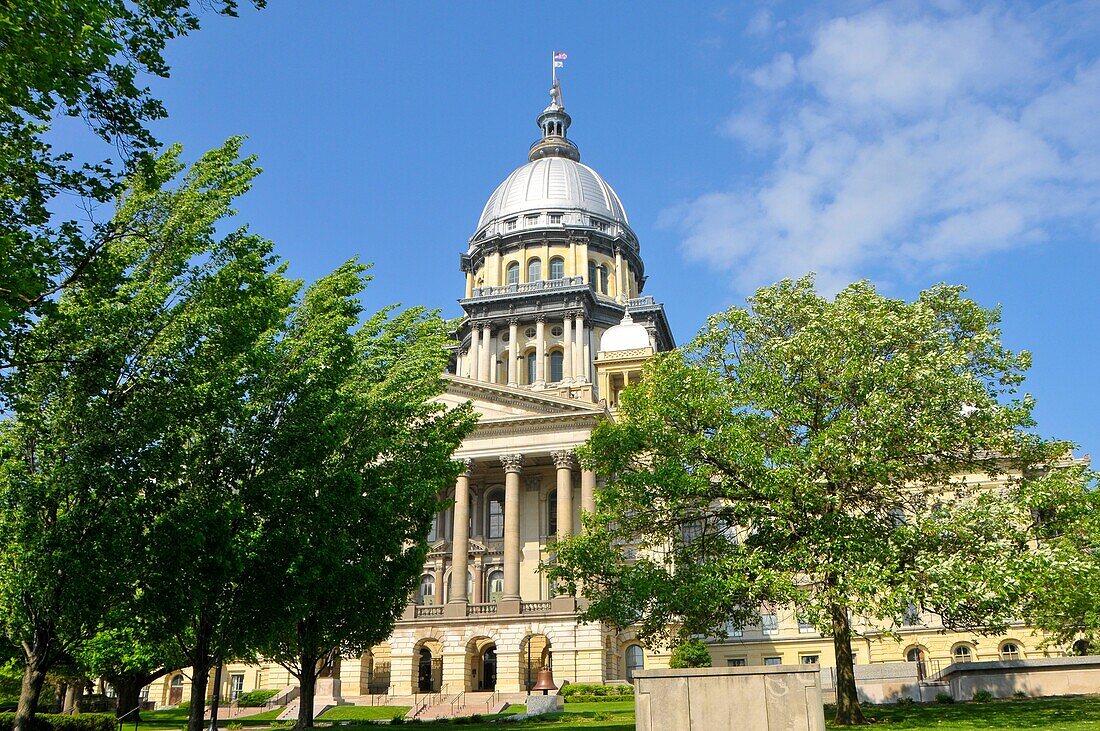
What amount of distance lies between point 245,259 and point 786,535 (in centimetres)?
1553

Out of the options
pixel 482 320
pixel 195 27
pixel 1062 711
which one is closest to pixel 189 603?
pixel 195 27

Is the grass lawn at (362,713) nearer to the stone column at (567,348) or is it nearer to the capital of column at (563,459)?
the capital of column at (563,459)

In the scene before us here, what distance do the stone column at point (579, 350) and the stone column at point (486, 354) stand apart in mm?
7345

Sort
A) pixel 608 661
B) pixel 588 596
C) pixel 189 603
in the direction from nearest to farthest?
pixel 189 603 → pixel 588 596 → pixel 608 661

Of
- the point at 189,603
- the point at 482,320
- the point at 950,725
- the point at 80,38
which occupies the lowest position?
the point at 950,725

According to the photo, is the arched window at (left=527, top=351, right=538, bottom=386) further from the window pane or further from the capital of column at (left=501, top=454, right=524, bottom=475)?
the capital of column at (left=501, top=454, right=524, bottom=475)

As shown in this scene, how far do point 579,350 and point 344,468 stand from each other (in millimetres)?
55786

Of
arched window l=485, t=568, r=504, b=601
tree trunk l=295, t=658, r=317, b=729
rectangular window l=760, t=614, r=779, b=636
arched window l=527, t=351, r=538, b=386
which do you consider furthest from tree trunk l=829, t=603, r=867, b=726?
arched window l=527, t=351, r=538, b=386

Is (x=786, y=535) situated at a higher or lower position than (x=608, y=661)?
higher

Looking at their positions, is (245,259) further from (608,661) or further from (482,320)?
(482,320)

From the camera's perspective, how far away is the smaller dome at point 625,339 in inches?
2623

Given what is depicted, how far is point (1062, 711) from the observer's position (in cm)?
2352

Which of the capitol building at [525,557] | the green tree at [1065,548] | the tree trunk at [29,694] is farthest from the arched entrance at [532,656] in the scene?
the tree trunk at [29,694]

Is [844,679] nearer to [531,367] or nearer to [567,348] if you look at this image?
[567,348]
